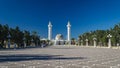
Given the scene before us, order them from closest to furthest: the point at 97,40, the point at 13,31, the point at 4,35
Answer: the point at 4,35 < the point at 13,31 < the point at 97,40

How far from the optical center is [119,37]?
97938mm

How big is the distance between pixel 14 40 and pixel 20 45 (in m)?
8.98

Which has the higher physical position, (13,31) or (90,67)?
(13,31)

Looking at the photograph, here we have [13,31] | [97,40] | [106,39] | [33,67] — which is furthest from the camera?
[97,40]

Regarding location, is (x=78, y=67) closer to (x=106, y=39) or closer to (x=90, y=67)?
(x=90, y=67)

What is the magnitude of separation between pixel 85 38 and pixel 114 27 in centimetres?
5528

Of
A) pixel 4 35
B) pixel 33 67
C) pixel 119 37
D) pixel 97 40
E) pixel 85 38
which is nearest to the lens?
pixel 33 67

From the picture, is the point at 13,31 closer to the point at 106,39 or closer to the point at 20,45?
the point at 20,45

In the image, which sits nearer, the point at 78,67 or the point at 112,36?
the point at 78,67

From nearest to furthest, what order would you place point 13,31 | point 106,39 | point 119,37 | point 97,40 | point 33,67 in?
point 33,67
point 13,31
point 119,37
point 106,39
point 97,40

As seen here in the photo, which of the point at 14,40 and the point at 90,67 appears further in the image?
the point at 14,40

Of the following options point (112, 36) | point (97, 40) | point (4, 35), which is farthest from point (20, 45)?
point (97, 40)

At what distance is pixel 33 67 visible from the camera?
1750 centimetres

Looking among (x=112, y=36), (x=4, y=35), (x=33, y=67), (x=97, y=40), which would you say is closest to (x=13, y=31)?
(x=4, y=35)
